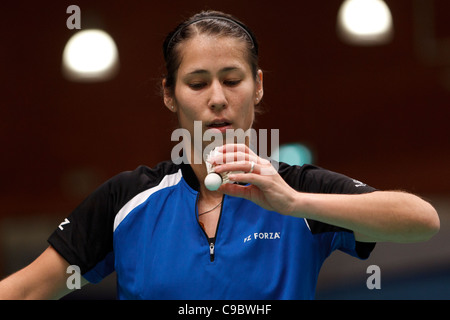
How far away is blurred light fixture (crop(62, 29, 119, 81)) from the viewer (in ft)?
12.9

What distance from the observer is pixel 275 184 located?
120 cm

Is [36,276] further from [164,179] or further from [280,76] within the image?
[280,76]

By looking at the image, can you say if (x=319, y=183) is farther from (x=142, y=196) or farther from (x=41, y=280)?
(x=41, y=280)

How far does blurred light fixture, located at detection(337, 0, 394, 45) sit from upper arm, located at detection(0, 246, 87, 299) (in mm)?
3058

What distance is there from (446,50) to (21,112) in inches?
114

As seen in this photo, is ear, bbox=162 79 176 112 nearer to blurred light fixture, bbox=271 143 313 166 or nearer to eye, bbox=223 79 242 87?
eye, bbox=223 79 242 87

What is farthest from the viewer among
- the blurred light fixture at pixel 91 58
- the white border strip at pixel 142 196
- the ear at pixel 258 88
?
the blurred light fixture at pixel 91 58

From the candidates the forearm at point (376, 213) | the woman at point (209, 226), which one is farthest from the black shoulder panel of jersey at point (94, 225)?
the forearm at point (376, 213)

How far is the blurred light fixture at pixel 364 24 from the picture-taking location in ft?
13.1

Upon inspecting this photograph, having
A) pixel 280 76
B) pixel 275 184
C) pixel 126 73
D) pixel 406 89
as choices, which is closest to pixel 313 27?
pixel 280 76

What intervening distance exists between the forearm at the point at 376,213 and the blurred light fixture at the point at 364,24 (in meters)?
2.90

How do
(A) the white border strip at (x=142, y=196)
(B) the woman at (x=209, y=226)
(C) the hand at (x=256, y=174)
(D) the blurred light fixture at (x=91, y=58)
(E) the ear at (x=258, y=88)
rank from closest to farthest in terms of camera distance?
(C) the hand at (x=256, y=174) < (B) the woman at (x=209, y=226) < (A) the white border strip at (x=142, y=196) < (E) the ear at (x=258, y=88) < (D) the blurred light fixture at (x=91, y=58)

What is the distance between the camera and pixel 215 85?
1.42 meters

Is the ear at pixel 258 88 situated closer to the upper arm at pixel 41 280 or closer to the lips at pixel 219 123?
the lips at pixel 219 123
